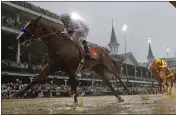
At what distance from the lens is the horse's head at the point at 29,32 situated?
24.1ft

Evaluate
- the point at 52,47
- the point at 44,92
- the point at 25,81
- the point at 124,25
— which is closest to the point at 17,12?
the point at 25,81

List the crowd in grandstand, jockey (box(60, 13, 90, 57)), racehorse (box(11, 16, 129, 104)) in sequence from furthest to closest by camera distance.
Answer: the crowd in grandstand, jockey (box(60, 13, 90, 57)), racehorse (box(11, 16, 129, 104))

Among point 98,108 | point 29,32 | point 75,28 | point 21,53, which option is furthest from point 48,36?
point 21,53

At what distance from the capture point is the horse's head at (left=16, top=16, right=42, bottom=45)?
7355 mm

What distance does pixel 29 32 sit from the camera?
24.4 feet

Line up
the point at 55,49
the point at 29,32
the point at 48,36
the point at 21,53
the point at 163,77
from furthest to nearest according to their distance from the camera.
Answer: the point at 21,53
the point at 163,77
the point at 48,36
the point at 55,49
the point at 29,32

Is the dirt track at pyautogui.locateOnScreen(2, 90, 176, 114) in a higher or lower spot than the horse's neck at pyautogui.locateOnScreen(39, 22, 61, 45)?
lower

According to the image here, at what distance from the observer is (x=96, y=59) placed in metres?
9.88

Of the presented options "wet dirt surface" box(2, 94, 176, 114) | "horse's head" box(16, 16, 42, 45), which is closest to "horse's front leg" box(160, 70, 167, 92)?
"wet dirt surface" box(2, 94, 176, 114)

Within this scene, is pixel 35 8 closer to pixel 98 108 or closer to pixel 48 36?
pixel 48 36

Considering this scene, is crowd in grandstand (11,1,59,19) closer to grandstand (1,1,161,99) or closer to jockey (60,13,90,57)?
grandstand (1,1,161,99)

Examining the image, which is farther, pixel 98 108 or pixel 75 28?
pixel 75 28

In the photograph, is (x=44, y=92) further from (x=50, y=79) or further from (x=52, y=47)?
(x=52, y=47)

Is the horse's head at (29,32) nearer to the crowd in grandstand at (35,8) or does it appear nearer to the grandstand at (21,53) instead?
the grandstand at (21,53)
